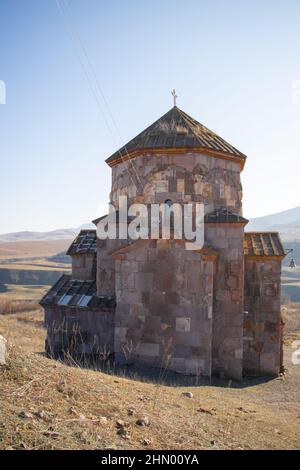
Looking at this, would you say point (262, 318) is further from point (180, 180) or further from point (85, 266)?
point (85, 266)

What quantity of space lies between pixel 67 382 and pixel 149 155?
4.66 m

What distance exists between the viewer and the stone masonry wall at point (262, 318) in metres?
7.13

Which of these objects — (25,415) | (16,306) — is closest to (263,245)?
(25,415)

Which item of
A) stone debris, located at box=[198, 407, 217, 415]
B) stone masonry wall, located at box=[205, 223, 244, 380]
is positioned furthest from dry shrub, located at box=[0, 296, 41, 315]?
stone debris, located at box=[198, 407, 217, 415]

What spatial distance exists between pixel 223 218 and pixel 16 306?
664 inches

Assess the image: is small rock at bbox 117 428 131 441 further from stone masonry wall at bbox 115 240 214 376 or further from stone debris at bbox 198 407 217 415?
stone masonry wall at bbox 115 240 214 376

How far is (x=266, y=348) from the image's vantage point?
7.16 m

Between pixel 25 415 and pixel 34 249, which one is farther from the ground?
pixel 34 249

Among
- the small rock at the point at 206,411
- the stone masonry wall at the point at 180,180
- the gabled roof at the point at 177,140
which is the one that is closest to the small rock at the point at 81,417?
the small rock at the point at 206,411

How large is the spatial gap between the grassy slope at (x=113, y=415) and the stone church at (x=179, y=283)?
1424 millimetres

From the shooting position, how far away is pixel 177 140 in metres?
7.26

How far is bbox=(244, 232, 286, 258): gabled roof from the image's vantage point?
23.5 feet
